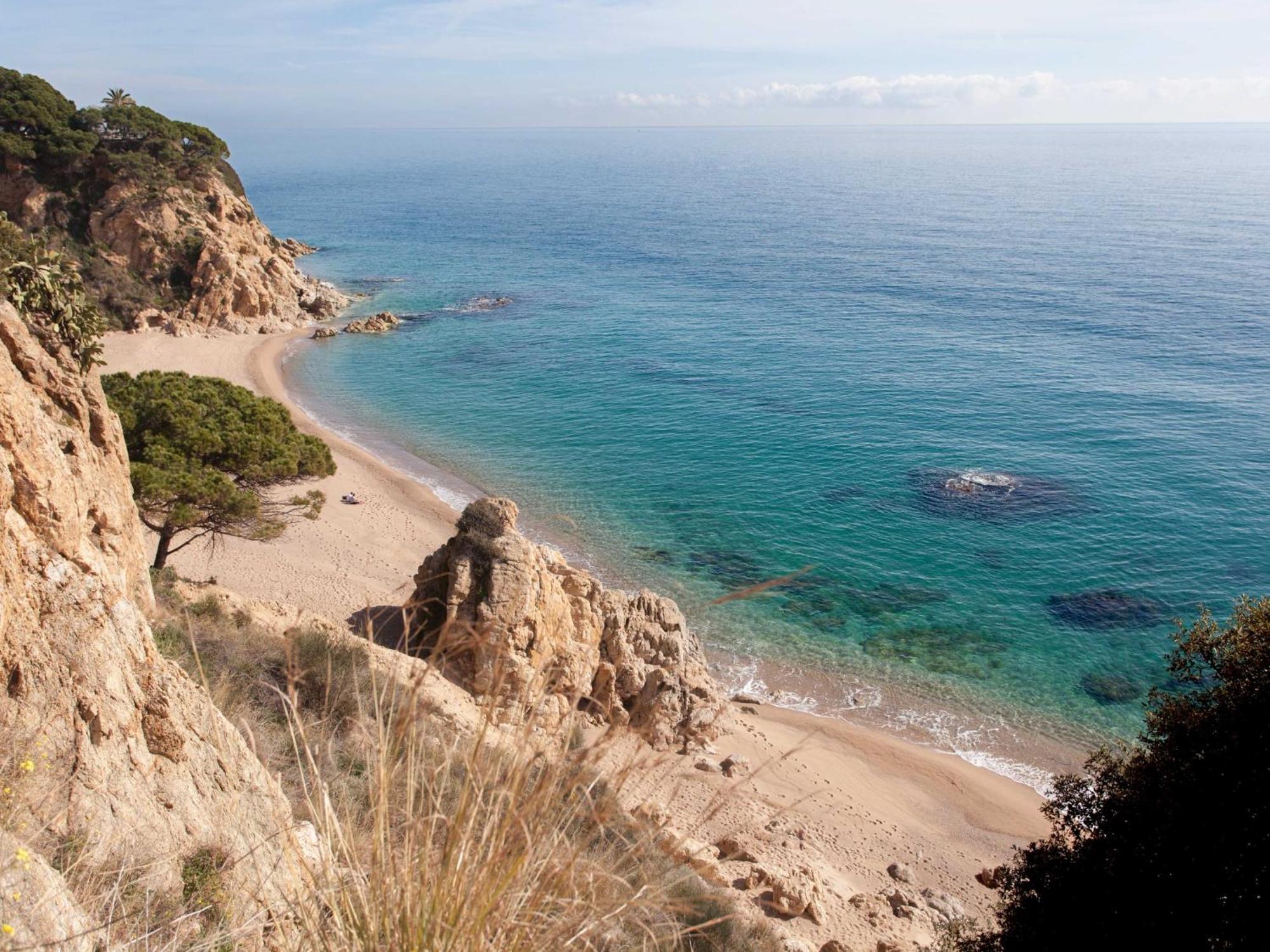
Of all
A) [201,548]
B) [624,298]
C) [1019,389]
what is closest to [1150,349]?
[1019,389]

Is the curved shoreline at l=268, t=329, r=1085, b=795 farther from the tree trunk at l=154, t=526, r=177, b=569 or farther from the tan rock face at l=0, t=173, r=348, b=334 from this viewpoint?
the tan rock face at l=0, t=173, r=348, b=334

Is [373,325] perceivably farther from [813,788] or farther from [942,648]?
[813,788]

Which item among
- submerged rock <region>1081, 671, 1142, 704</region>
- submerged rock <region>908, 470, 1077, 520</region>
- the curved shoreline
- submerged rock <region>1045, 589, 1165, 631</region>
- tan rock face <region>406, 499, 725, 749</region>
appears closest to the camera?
tan rock face <region>406, 499, 725, 749</region>

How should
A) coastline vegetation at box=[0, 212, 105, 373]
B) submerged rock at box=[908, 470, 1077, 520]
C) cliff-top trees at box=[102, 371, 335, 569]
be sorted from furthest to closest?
submerged rock at box=[908, 470, 1077, 520] → cliff-top trees at box=[102, 371, 335, 569] → coastline vegetation at box=[0, 212, 105, 373]

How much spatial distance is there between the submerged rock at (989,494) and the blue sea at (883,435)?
15cm

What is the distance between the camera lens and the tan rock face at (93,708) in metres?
5.82

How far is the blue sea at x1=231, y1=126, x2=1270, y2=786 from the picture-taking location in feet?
82.9

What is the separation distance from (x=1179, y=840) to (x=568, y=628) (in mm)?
12113

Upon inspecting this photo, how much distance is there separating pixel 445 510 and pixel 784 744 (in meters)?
17.9

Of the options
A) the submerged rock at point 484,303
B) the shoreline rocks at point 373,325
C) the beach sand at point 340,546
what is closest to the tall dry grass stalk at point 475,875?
the beach sand at point 340,546

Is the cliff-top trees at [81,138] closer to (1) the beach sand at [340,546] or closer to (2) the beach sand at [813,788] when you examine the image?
(1) the beach sand at [340,546]

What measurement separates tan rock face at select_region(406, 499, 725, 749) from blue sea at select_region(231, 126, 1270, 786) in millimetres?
4386

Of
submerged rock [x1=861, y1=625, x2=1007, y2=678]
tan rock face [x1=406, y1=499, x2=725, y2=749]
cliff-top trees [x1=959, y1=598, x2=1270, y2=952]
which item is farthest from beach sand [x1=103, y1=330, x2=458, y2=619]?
cliff-top trees [x1=959, y1=598, x2=1270, y2=952]

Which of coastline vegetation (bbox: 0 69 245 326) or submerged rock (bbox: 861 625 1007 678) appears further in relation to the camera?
coastline vegetation (bbox: 0 69 245 326)
